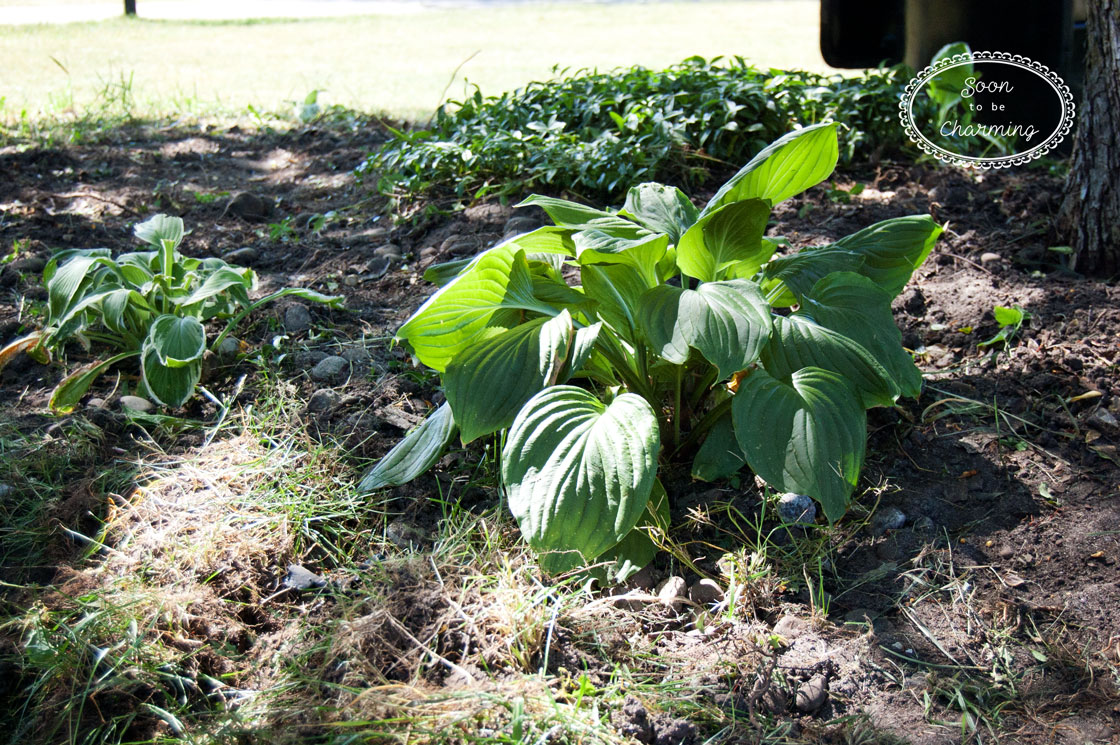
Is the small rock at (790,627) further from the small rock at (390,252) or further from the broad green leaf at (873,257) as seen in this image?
the small rock at (390,252)

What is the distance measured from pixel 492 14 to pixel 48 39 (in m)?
5.51

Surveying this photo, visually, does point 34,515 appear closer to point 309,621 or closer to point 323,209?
point 309,621

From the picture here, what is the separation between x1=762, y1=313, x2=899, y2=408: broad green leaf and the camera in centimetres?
190

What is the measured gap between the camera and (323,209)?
394 cm

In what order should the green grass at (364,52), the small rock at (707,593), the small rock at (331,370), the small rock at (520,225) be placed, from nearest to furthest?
the small rock at (707,593)
the small rock at (331,370)
the small rock at (520,225)
the green grass at (364,52)

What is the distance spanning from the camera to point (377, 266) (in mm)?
3322

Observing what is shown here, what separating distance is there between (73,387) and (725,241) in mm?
1929

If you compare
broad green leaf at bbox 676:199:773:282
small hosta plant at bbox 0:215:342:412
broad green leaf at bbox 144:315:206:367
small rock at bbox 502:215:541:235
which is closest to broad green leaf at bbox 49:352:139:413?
small hosta plant at bbox 0:215:342:412

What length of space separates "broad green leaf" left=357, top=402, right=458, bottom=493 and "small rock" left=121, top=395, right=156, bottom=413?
0.81m

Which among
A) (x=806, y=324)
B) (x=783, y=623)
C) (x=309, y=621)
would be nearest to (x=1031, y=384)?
(x=806, y=324)

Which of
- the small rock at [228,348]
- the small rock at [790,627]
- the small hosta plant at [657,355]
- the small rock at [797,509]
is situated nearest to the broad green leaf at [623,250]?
the small hosta plant at [657,355]

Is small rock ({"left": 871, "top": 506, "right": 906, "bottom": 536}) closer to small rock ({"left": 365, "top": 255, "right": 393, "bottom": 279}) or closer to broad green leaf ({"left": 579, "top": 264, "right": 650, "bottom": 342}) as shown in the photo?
broad green leaf ({"left": 579, "top": 264, "right": 650, "bottom": 342})

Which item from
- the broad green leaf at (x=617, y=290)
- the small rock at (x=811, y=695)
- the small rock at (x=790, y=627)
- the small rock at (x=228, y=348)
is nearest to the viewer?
the small rock at (x=811, y=695)

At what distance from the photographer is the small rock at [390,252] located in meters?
3.35
